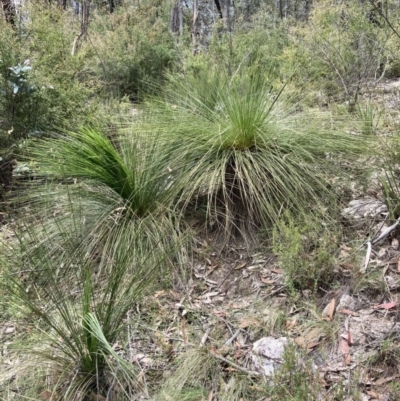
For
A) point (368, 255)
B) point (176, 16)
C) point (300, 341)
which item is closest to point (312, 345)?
point (300, 341)

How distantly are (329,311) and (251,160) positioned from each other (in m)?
0.99

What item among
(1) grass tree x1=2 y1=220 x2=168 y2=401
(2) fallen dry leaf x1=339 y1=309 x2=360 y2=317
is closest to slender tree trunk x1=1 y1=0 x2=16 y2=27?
(1) grass tree x1=2 y1=220 x2=168 y2=401

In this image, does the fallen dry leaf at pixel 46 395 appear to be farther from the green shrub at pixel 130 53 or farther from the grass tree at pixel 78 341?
the green shrub at pixel 130 53

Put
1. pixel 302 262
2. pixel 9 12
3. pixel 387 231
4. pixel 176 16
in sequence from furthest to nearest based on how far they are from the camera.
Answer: pixel 176 16
pixel 9 12
pixel 387 231
pixel 302 262

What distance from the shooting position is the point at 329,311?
1624mm

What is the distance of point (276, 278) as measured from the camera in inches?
76.2

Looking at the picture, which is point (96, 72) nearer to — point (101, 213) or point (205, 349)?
point (101, 213)

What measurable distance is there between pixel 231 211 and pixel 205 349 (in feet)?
3.06

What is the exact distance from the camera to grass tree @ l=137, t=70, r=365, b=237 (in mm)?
2164

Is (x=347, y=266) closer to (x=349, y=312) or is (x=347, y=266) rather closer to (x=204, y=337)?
(x=349, y=312)

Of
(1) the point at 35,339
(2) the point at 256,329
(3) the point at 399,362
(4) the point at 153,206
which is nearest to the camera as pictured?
(3) the point at 399,362

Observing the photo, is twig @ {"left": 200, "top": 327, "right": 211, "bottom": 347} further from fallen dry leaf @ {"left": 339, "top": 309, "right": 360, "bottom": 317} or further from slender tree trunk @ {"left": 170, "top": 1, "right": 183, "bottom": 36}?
slender tree trunk @ {"left": 170, "top": 1, "right": 183, "bottom": 36}

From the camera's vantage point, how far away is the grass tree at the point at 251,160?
85.2 inches

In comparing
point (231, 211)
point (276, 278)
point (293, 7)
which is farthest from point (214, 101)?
point (293, 7)
